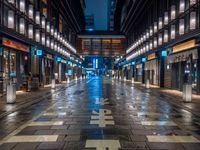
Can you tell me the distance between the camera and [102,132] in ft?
31.9

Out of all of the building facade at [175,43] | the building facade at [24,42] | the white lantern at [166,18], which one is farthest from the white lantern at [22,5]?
the white lantern at [166,18]

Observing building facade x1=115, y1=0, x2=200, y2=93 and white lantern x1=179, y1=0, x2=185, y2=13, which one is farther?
Result: white lantern x1=179, y1=0, x2=185, y2=13

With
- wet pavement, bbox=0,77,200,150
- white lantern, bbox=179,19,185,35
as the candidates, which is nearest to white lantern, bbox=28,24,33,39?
white lantern, bbox=179,19,185,35

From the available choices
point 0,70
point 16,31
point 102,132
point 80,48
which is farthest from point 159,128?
point 80,48

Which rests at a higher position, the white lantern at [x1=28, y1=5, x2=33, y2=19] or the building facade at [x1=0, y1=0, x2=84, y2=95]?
the white lantern at [x1=28, y1=5, x2=33, y2=19]

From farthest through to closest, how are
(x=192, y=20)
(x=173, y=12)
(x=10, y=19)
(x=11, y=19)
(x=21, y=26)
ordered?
(x=173, y=12)
(x=21, y=26)
(x=11, y=19)
(x=10, y=19)
(x=192, y=20)

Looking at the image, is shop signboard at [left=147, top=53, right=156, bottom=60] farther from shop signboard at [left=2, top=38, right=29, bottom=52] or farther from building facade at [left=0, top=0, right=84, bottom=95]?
shop signboard at [left=2, top=38, right=29, bottom=52]

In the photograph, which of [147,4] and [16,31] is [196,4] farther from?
[147,4]

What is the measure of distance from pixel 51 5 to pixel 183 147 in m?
44.0

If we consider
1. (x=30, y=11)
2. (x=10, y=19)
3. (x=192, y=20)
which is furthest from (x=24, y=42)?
(x=192, y=20)

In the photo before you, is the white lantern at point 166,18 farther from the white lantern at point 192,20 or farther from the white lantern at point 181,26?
the white lantern at point 192,20

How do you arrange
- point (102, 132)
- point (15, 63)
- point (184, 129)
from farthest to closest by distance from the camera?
point (15, 63) < point (184, 129) < point (102, 132)

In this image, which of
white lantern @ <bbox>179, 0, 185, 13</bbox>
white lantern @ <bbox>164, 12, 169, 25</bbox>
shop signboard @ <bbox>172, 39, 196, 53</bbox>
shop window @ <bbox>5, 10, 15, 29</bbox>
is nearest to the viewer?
shop signboard @ <bbox>172, 39, 196, 53</bbox>

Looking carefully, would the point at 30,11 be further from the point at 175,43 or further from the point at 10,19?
the point at 175,43
